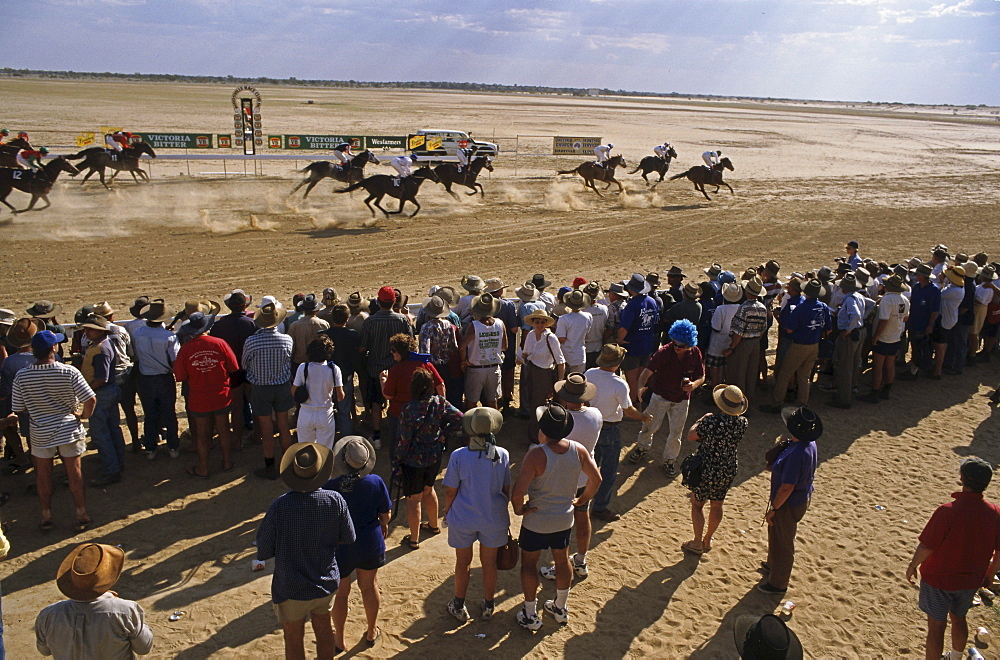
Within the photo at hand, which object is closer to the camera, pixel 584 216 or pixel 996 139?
pixel 584 216

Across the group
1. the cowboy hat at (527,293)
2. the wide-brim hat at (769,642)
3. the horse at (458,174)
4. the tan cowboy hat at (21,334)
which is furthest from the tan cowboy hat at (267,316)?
the horse at (458,174)

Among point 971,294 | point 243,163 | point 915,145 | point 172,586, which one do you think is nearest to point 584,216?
point 971,294

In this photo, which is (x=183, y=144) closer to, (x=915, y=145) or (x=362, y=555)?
(x=362, y=555)

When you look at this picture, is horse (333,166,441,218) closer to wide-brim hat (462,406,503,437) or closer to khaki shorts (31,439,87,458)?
khaki shorts (31,439,87,458)

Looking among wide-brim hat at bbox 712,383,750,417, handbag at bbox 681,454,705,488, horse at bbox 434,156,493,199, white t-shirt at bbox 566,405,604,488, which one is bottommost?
handbag at bbox 681,454,705,488

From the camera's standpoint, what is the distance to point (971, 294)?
31.7 ft

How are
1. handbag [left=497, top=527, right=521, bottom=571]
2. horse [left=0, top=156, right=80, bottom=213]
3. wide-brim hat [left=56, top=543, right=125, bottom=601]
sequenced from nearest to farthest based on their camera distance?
wide-brim hat [left=56, top=543, right=125, bottom=601] < handbag [left=497, top=527, right=521, bottom=571] < horse [left=0, top=156, right=80, bottom=213]

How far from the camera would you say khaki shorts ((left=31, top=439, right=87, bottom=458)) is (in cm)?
553

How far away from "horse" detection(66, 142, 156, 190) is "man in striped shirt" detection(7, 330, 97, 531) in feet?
63.2

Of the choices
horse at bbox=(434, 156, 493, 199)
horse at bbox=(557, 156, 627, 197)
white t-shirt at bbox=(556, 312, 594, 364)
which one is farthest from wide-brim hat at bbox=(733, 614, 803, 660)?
horse at bbox=(557, 156, 627, 197)

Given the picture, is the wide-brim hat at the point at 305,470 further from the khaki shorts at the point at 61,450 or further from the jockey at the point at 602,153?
the jockey at the point at 602,153

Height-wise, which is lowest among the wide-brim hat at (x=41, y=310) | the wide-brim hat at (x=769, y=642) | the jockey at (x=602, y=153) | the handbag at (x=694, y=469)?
the handbag at (x=694, y=469)

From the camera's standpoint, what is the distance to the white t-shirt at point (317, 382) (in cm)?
584

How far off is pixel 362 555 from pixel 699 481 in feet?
8.62
